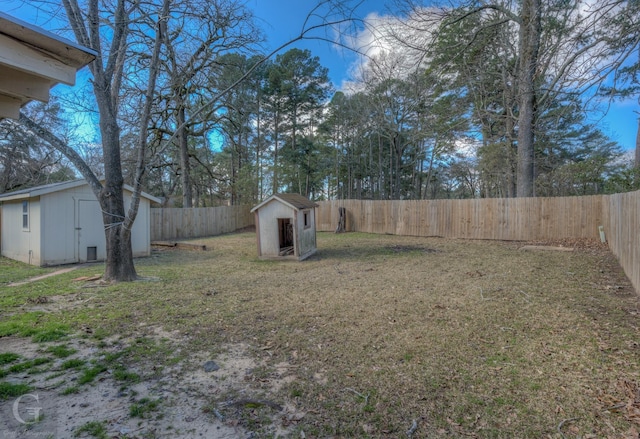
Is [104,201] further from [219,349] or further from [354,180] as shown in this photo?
[354,180]

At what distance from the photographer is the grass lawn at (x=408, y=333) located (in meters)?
2.12

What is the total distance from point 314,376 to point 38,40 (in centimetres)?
309

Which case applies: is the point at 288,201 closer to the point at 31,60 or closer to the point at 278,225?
the point at 278,225

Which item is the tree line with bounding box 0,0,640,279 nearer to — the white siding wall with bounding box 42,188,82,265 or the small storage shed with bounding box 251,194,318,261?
the white siding wall with bounding box 42,188,82,265

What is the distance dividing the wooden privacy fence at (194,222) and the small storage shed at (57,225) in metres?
5.02

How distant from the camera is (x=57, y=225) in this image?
8203mm

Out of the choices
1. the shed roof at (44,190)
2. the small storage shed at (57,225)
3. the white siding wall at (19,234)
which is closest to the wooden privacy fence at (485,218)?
the small storage shed at (57,225)

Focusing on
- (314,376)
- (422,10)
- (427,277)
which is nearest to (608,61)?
(422,10)

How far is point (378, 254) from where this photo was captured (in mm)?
9414

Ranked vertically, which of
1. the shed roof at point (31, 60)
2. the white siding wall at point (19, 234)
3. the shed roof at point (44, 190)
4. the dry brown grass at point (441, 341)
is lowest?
the dry brown grass at point (441, 341)

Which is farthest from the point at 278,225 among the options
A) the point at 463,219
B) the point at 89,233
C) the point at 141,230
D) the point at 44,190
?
the point at 463,219

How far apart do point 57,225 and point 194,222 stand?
25.4 ft

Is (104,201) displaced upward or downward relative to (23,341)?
upward

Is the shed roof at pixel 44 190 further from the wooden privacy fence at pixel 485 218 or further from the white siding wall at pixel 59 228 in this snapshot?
the wooden privacy fence at pixel 485 218
